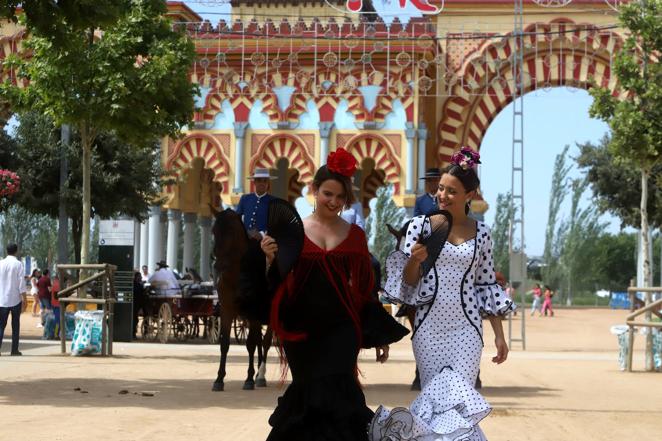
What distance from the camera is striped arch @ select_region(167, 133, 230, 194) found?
3666cm

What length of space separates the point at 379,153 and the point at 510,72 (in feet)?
14.6

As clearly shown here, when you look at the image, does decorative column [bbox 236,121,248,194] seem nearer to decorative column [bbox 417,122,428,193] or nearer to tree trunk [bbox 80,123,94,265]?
decorative column [bbox 417,122,428,193]

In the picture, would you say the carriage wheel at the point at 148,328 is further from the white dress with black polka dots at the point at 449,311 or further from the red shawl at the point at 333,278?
the red shawl at the point at 333,278

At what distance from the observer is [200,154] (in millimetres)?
36812

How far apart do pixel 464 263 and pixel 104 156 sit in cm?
2569

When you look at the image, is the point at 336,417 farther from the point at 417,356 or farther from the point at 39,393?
the point at 39,393

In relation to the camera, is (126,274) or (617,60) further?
(126,274)

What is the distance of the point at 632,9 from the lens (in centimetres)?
2045

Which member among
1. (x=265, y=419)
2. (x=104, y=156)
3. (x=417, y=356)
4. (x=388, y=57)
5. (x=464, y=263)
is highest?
(x=388, y=57)

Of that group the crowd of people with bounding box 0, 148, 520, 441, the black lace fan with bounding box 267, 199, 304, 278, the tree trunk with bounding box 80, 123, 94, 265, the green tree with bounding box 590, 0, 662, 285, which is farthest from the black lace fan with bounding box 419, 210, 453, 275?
the tree trunk with bounding box 80, 123, 94, 265

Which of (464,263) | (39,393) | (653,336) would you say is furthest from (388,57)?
(464,263)

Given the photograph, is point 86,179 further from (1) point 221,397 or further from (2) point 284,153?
(2) point 284,153

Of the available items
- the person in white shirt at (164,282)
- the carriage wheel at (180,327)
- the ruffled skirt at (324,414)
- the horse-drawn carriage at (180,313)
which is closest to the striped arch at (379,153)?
the horse-drawn carriage at (180,313)

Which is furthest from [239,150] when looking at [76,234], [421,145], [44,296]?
[44,296]
